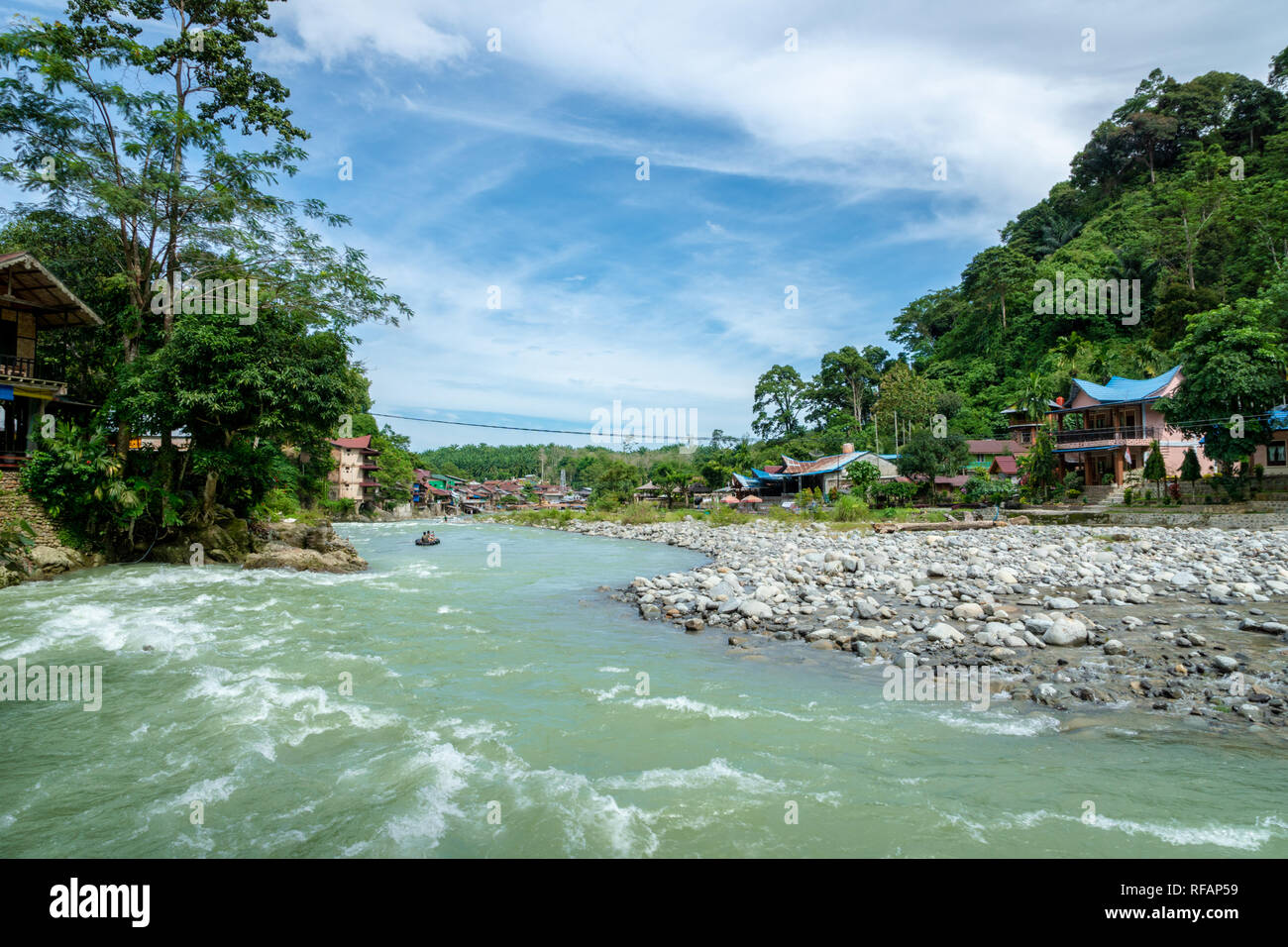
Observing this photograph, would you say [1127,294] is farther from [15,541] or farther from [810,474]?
[15,541]

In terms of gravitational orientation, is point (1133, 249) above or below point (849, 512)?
above

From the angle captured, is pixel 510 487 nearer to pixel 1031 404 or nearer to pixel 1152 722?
pixel 1031 404

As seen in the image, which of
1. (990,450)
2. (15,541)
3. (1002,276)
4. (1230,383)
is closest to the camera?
(15,541)

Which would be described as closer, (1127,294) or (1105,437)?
(1105,437)

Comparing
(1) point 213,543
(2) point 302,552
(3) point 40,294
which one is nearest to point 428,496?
(1) point 213,543

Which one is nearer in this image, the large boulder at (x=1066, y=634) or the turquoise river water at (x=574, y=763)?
the turquoise river water at (x=574, y=763)

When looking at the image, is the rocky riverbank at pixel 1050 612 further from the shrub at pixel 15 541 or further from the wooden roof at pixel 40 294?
the wooden roof at pixel 40 294

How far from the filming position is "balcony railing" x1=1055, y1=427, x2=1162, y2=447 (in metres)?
29.7

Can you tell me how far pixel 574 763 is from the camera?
481 centimetres

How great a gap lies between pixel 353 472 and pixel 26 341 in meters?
36.9

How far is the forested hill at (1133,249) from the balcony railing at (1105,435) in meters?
4.34


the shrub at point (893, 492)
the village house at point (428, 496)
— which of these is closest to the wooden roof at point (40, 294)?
the shrub at point (893, 492)

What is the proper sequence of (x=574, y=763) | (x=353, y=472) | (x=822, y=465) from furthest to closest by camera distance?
(x=353, y=472)
(x=822, y=465)
(x=574, y=763)

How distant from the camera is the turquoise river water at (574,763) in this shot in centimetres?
371
